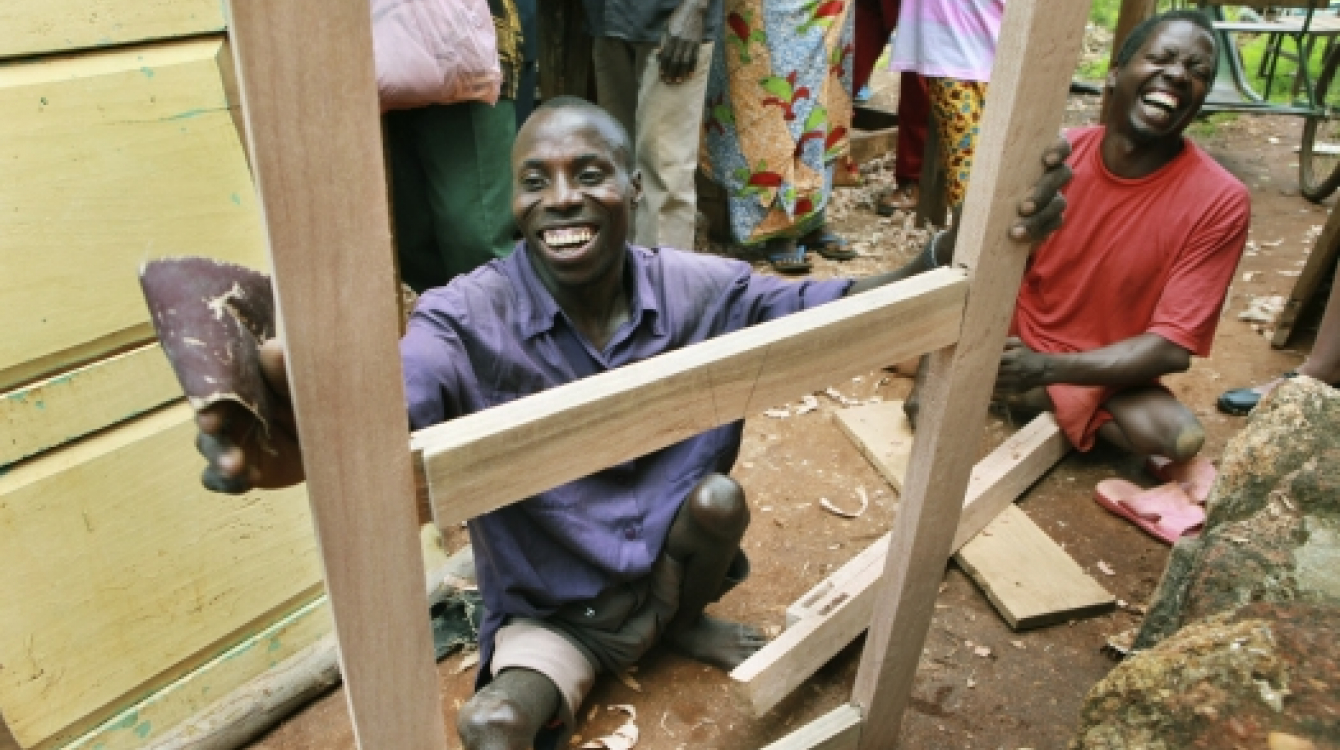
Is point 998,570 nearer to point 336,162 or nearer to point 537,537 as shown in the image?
point 537,537

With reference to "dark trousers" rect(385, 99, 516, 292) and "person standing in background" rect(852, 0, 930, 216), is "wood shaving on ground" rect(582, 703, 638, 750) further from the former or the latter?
"person standing in background" rect(852, 0, 930, 216)

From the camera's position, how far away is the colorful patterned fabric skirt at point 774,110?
4.39 metres

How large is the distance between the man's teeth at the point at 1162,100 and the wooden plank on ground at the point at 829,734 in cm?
220

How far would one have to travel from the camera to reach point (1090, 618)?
2541mm

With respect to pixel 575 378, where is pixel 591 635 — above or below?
below

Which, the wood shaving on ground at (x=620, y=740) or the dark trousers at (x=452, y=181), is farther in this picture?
the dark trousers at (x=452, y=181)

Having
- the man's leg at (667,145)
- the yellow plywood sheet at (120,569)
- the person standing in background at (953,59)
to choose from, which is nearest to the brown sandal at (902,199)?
the person standing in background at (953,59)

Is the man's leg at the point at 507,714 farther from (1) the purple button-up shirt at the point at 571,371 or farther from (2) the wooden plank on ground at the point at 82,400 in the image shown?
(2) the wooden plank on ground at the point at 82,400

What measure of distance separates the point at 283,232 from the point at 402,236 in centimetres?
218

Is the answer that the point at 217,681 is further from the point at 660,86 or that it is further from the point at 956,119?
the point at 956,119

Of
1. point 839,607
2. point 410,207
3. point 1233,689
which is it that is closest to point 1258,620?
point 1233,689

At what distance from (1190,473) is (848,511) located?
3.80 feet

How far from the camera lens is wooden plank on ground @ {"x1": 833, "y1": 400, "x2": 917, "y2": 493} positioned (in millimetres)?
3141

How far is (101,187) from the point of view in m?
1.75
